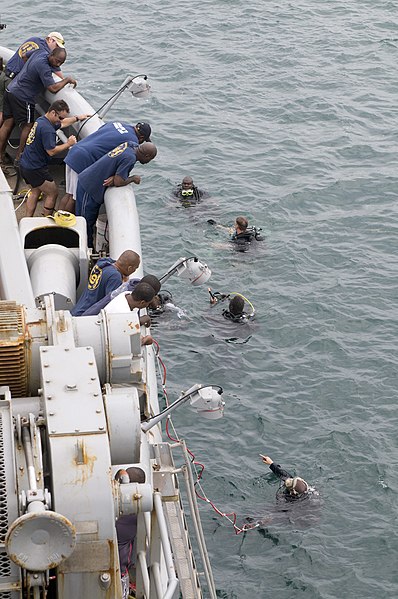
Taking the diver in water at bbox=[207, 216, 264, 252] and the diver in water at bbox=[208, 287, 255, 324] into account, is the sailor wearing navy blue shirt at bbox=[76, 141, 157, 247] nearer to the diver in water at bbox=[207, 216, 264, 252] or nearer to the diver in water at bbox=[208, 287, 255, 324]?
the diver in water at bbox=[208, 287, 255, 324]

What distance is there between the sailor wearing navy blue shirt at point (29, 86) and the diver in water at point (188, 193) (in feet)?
18.6

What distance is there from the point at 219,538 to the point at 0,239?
16.9 feet

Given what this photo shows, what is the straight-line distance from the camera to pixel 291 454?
51.1 feet

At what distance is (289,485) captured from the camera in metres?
14.6

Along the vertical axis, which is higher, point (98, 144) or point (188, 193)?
point (98, 144)

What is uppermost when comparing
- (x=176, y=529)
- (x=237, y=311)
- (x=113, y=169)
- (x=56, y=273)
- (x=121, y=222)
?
(x=113, y=169)

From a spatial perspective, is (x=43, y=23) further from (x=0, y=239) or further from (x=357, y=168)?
(x=0, y=239)

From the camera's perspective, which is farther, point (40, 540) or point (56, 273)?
point (56, 273)

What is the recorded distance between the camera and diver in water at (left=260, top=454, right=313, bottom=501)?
1461cm

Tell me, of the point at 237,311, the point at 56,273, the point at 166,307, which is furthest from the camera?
the point at 166,307

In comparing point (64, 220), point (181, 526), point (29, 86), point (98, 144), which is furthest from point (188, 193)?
point (181, 526)

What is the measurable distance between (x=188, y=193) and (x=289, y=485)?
28.0ft

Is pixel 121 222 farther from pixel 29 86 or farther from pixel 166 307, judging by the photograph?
pixel 166 307

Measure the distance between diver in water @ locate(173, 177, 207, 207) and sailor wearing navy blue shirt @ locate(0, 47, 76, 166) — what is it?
18.6 ft
